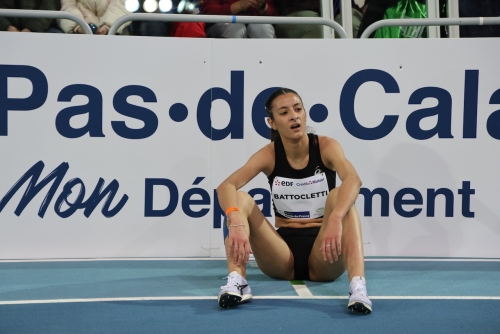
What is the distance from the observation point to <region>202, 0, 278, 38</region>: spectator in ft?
18.1

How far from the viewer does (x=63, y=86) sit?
4.80 m

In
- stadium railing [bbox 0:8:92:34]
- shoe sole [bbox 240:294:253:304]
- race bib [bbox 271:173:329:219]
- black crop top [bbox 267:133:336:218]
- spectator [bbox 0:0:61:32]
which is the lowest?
shoe sole [bbox 240:294:253:304]

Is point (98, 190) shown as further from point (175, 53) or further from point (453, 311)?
point (453, 311)

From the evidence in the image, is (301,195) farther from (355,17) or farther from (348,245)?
(355,17)

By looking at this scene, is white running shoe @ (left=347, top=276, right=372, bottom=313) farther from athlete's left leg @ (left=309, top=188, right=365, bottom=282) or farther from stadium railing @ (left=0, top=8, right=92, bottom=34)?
stadium railing @ (left=0, top=8, right=92, bottom=34)

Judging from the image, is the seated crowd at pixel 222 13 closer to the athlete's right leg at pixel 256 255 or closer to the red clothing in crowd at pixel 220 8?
the red clothing in crowd at pixel 220 8

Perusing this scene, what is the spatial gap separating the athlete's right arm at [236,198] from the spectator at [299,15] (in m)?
2.09

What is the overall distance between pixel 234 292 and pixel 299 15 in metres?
3.42

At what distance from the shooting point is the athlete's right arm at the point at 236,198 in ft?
11.2

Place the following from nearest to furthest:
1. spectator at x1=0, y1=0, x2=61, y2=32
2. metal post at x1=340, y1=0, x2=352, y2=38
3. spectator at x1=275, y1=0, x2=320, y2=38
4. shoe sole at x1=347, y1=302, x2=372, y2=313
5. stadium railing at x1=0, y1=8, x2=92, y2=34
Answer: shoe sole at x1=347, y1=302, x2=372, y2=313 < stadium railing at x1=0, y1=8, x2=92, y2=34 < spectator at x1=0, y1=0, x2=61, y2=32 < spectator at x1=275, y1=0, x2=320, y2=38 < metal post at x1=340, y1=0, x2=352, y2=38

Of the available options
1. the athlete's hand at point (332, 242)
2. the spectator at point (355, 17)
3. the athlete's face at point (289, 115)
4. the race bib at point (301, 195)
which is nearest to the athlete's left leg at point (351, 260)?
the athlete's hand at point (332, 242)

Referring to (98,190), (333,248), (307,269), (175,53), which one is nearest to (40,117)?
(98,190)

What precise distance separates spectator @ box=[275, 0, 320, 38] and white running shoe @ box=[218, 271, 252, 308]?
9.57ft

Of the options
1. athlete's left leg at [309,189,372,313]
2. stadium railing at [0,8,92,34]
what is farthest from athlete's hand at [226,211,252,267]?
stadium railing at [0,8,92,34]
